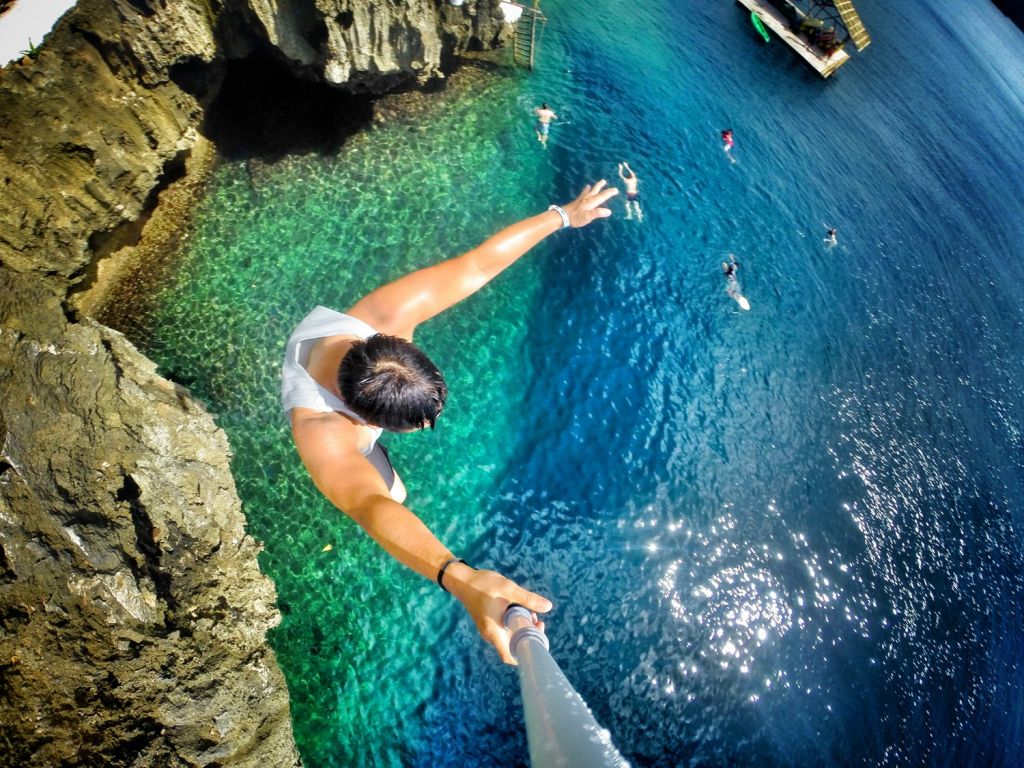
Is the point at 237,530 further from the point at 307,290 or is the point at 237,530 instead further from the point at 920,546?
the point at 920,546

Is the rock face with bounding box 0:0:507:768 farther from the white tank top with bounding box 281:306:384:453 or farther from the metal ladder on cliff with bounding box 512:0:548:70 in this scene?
the metal ladder on cliff with bounding box 512:0:548:70

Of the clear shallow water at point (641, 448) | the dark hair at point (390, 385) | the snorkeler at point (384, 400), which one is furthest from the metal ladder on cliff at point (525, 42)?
the dark hair at point (390, 385)

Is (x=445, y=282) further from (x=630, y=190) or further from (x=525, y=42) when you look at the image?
(x=525, y=42)

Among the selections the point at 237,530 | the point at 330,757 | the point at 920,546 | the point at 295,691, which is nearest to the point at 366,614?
the point at 295,691

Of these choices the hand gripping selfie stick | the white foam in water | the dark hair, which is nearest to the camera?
the hand gripping selfie stick

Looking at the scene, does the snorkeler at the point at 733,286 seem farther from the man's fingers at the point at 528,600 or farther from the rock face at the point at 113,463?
the man's fingers at the point at 528,600

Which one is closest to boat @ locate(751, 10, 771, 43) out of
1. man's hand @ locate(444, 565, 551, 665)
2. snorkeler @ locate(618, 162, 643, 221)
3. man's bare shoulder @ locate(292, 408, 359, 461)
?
snorkeler @ locate(618, 162, 643, 221)

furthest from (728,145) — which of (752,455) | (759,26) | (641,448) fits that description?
(759,26)

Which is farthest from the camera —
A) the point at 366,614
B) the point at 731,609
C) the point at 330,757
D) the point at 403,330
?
the point at 731,609
